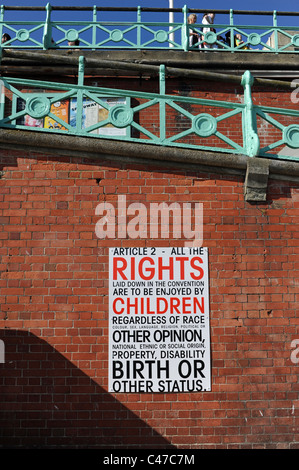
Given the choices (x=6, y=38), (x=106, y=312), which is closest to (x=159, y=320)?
(x=106, y=312)

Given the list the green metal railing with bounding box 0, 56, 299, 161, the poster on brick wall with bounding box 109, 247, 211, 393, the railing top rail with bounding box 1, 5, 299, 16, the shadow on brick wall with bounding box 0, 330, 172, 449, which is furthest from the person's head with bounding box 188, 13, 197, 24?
the shadow on brick wall with bounding box 0, 330, 172, 449

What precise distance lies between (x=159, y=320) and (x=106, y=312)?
0.69 metres

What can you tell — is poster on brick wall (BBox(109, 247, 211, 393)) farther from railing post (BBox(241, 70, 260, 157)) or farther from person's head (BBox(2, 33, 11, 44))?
person's head (BBox(2, 33, 11, 44))

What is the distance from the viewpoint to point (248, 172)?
6.66 meters

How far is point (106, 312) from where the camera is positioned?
21.0 ft

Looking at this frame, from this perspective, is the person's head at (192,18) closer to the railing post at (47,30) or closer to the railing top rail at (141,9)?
the railing top rail at (141,9)

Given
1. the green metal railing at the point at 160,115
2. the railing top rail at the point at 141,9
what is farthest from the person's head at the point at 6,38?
the green metal railing at the point at 160,115

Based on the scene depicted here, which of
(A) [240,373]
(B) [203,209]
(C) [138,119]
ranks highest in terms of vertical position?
(C) [138,119]

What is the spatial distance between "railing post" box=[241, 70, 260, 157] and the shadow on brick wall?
369 centimetres

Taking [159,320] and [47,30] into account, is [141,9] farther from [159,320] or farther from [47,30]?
[159,320]

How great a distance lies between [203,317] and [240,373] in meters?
0.83

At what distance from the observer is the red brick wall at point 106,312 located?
20.1ft
